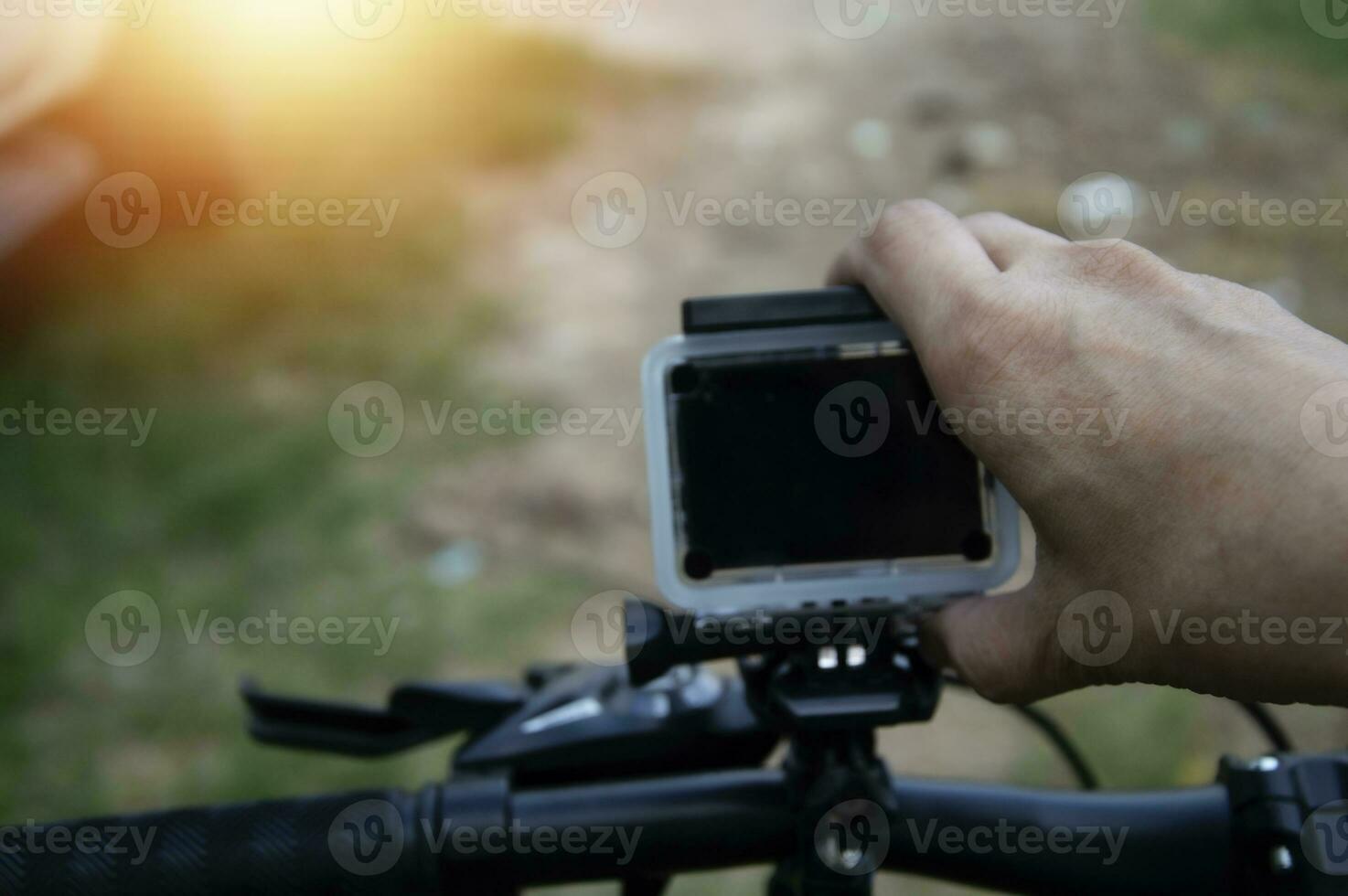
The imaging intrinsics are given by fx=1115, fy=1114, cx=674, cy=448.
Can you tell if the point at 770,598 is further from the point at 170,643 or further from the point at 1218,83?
the point at 1218,83

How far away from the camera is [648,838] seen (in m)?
0.94

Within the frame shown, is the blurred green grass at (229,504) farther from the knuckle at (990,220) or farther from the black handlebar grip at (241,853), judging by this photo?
the knuckle at (990,220)

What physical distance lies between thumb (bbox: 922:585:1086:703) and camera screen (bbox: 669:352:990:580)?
0.05 m

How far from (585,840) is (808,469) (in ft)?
1.20

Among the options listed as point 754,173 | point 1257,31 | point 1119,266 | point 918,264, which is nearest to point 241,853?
point 918,264

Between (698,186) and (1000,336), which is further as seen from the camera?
(698,186)

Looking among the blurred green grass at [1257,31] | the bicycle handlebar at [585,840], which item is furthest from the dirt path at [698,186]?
the bicycle handlebar at [585,840]

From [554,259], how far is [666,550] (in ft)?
11.7

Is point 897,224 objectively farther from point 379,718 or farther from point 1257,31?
point 1257,31

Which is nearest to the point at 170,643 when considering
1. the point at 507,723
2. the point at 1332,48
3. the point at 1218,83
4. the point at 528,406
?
the point at 528,406

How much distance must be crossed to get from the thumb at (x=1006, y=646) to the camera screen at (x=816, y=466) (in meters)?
0.05

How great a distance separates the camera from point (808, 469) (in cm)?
90

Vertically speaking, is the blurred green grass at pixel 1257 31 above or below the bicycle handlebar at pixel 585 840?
above

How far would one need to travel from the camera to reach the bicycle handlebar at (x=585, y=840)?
899 mm
